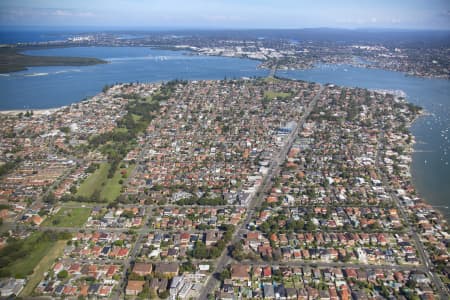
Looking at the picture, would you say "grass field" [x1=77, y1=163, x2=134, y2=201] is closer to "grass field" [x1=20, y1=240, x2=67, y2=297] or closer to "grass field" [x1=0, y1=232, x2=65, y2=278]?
"grass field" [x1=0, y1=232, x2=65, y2=278]

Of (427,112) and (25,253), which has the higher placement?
(427,112)

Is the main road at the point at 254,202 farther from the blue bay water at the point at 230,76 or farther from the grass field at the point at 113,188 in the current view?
the blue bay water at the point at 230,76

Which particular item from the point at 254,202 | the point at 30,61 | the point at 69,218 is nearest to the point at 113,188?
the point at 69,218

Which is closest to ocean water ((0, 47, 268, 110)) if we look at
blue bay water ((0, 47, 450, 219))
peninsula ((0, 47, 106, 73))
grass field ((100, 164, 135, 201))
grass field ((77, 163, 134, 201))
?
blue bay water ((0, 47, 450, 219))

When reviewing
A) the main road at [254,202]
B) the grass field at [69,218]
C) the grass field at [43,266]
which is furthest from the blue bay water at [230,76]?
the grass field at [43,266]

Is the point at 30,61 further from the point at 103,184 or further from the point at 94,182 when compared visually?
the point at 103,184

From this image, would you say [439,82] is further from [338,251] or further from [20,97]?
[20,97]
